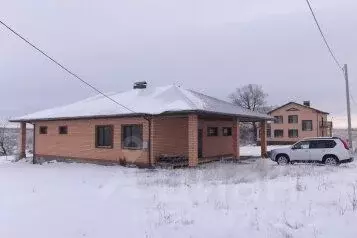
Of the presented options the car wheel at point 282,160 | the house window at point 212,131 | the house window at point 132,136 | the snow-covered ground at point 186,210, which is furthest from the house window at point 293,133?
the snow-covered ground at point 186,210

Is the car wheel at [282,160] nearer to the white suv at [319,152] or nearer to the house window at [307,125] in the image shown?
the white suv at [319,152]

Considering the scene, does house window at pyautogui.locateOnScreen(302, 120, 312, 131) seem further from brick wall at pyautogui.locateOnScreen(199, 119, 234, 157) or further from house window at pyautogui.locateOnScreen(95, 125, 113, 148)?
house window at pyautogui.locateOnScreen(95, 125, 113, 148)

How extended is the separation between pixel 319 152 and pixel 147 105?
31.1 feet

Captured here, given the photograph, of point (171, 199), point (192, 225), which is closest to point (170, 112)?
point (171, 199)

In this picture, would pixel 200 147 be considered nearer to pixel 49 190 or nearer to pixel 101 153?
pixel 101 153

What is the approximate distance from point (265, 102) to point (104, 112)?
71.8 meters

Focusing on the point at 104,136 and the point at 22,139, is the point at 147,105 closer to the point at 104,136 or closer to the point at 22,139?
the point at 104,136

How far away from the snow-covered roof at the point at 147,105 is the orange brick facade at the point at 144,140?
1.89 feet

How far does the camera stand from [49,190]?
47.3 ft

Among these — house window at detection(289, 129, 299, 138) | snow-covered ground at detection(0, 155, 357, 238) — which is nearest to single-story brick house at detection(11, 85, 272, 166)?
snow-covered ground at detection(0, 155, 357, 238)

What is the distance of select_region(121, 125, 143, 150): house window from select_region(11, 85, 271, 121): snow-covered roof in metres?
1.01

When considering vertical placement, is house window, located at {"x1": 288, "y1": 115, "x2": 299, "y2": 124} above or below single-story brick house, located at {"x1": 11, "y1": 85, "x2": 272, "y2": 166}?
above

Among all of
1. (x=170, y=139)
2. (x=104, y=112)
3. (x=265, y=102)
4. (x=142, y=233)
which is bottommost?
(x=142, y=233)

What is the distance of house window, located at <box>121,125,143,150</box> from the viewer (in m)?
24.1
